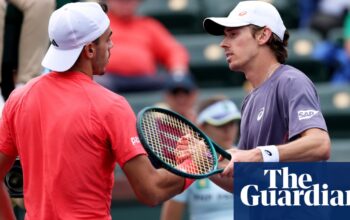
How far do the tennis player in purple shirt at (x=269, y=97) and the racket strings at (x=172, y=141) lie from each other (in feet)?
0.34

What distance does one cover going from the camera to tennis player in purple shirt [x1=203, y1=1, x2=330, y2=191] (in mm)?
4184

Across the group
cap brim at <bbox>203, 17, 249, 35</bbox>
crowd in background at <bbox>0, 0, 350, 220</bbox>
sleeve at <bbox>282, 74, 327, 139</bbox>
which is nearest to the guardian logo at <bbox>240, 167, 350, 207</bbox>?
sleeve at <bbox>282, 74, 327, 139</bbox>

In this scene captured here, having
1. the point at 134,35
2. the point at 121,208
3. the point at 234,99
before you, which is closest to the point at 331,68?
the point at 234,99

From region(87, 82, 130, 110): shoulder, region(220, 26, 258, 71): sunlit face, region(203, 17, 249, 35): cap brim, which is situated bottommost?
region(87, 82, 130, 110): shoulder

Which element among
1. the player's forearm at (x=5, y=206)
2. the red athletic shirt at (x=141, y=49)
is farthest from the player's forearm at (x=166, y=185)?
the red athletic shirt at (x=141, y=49)

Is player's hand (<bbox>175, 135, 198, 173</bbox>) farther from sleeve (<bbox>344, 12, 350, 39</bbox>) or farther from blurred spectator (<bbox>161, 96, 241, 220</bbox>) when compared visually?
sleeve (<bbox>344, 12, 350, 39</bbox>)

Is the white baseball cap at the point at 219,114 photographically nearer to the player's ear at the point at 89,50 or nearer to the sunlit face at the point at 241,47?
the sunlit face at the point at 241,47

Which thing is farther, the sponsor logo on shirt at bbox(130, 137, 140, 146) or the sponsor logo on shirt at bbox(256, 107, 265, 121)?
the sponsor logo on shirt at bbox(256, 107, 265, 121)

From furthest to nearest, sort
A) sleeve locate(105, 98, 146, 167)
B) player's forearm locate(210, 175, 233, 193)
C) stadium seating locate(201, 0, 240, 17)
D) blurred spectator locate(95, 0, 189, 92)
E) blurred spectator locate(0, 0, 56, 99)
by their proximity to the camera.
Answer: stadium seating locate(201, 0, 240, 17), blurred spectator locate(95, 0, 189, 92), blurred spectator locate(0, 0, 56, 99), player's forearm locate(210, 175, 233, 193), sleeve locate(105, 98, 146, 167)

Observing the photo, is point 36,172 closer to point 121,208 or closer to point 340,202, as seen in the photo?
point 340,202

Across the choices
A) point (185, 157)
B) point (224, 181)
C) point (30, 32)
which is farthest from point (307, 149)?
point (30, 32)

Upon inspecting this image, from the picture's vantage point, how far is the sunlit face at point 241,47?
4.55 m

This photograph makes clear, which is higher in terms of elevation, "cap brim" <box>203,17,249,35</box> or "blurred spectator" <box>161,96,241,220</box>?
"cap brim" <box>203,17,249,35</box>

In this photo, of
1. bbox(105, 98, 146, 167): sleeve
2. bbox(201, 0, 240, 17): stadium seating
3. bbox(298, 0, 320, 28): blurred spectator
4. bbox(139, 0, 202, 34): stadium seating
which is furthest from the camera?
bbox(298, 0, 320, 28): blurred spectator
